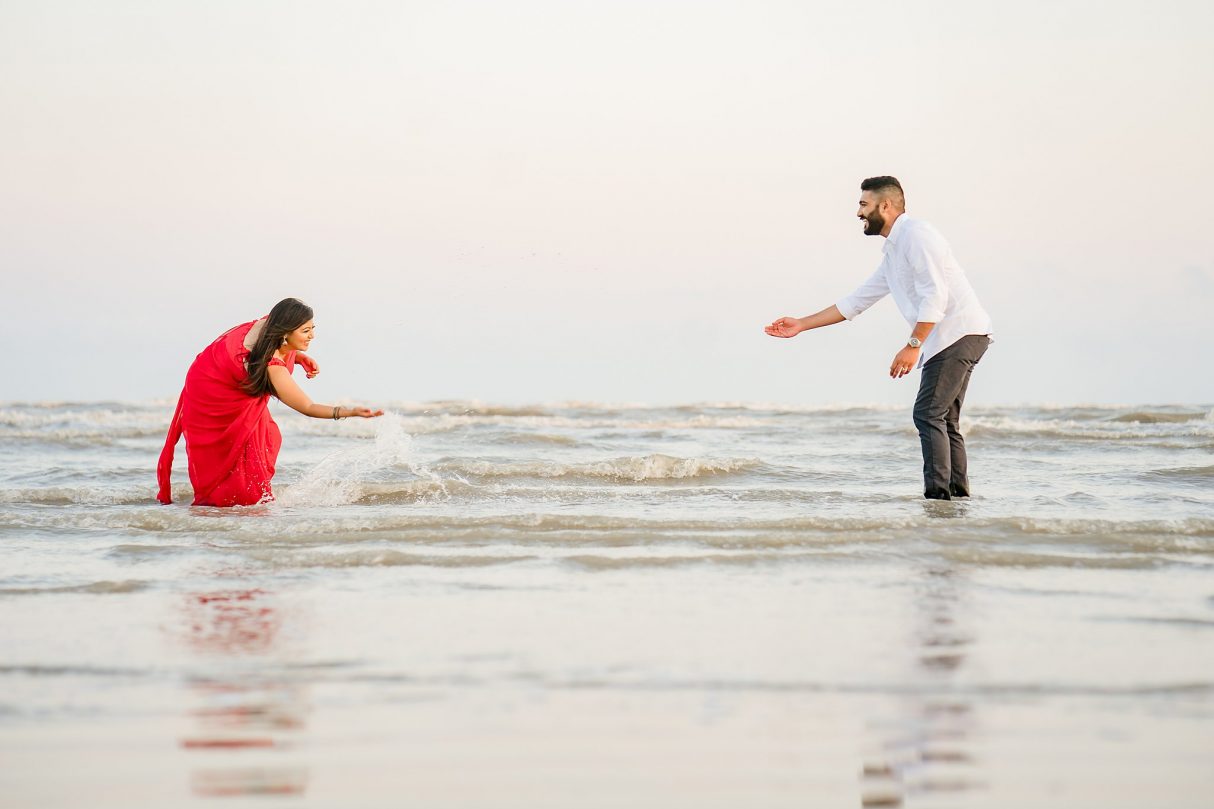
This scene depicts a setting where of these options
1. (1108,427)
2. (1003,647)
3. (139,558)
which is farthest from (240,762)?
(1108,427)

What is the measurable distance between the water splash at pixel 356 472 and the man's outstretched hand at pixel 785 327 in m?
2.35

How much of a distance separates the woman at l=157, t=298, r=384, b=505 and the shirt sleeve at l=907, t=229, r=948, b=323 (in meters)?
3.35

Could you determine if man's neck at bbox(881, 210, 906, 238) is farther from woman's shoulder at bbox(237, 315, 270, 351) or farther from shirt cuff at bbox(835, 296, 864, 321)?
woman's shoulder at bbox(237, 315, 270, 351)

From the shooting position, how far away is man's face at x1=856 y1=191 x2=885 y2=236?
7230 mm

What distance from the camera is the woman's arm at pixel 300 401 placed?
6.66 m

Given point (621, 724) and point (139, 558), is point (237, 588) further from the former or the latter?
point (621, 724)

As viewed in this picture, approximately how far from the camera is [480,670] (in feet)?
10.6

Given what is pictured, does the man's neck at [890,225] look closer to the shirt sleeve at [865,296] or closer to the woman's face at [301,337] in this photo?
the shirt sleeve at [865,296]

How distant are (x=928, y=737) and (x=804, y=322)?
5.15 meters

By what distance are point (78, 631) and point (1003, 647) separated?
9.06 ft

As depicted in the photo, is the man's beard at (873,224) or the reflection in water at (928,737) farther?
the man's beard at (873,224)

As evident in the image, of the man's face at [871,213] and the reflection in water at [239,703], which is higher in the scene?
the man's face at [871,213]

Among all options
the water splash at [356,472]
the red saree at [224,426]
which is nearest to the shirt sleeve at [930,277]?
the water splash at [356,472]

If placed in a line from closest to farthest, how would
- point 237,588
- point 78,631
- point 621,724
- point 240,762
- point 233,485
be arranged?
1. point 240,762
2. point 621,724
3. point 78,631
4. point 237,588
5. point 233,485
